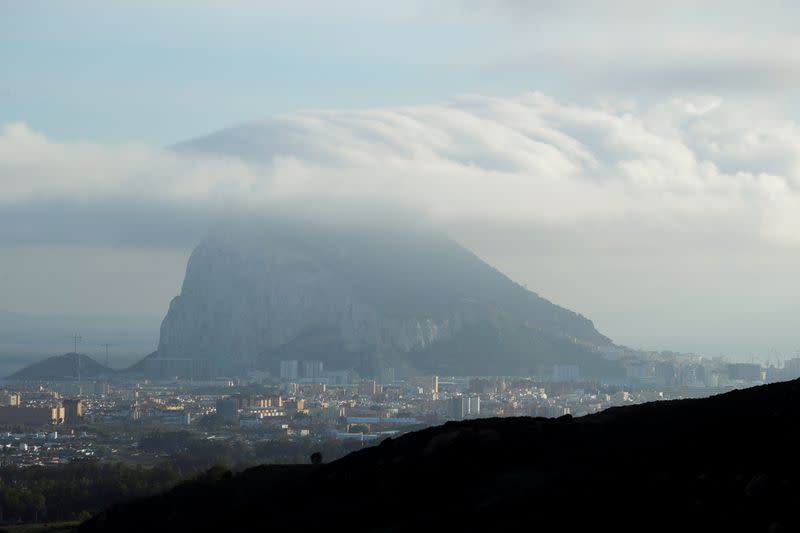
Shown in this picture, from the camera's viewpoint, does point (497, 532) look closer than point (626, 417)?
Yes

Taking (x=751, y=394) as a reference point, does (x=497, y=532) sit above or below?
below

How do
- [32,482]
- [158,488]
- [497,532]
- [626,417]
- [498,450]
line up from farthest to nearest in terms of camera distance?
[32,482]
[158,488]
[626,417]
[498,450]
[497,532]

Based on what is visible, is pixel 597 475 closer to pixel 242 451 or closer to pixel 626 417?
pixel 626 417

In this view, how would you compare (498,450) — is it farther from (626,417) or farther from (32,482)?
(32,482)

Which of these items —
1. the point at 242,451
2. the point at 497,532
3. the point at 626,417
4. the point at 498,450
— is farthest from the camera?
the point at 242,451

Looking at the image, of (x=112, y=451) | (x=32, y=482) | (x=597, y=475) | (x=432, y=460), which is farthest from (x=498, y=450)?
(x=112, y=451)

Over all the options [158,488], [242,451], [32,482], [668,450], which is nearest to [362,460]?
[668,450]
